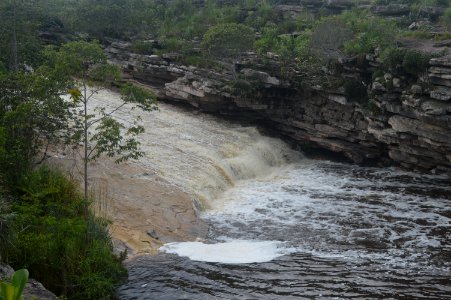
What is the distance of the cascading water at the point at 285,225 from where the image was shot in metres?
13.2

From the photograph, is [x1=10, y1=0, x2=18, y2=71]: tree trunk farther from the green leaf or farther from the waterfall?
the green leaf

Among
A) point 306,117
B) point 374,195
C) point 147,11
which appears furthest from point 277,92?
point 147,11

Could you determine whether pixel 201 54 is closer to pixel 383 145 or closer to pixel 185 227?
pixel 383 145

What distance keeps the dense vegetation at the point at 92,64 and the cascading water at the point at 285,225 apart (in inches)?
Result: 79.0

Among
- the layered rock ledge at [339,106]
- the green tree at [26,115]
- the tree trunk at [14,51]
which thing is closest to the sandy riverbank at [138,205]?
the green tree at [26,115]

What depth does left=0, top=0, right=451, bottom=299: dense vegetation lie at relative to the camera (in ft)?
40.6

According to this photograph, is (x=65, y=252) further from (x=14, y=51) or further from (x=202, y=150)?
(x=14, y=51)

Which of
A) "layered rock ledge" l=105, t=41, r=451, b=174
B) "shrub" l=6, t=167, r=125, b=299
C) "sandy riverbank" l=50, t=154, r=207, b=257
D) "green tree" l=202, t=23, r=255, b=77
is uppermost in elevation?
"green tree" l=202, t=23, r=255, b=77

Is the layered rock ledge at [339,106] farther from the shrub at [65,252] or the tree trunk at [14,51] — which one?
the shrub at [65,252]

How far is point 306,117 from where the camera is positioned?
29000 mm

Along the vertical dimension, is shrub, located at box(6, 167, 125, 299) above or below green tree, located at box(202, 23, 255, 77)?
below

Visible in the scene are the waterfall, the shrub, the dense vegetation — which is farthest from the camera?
the waterfall

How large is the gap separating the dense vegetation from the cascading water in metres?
2.01

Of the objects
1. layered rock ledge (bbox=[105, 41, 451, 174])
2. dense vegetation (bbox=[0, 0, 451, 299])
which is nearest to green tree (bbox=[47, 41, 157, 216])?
dense vegetation (bbox=[0, 0, 451, 299])
